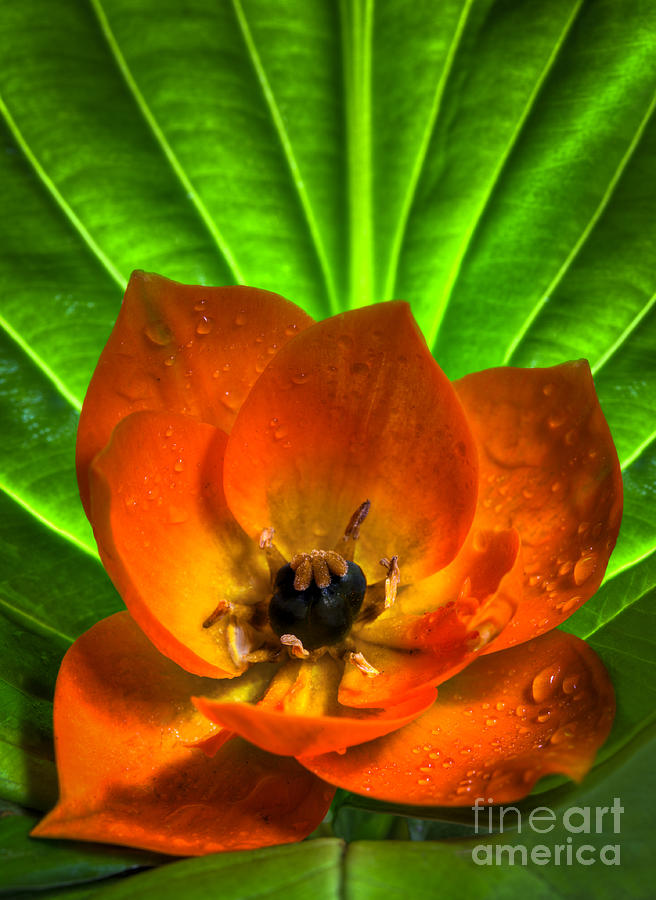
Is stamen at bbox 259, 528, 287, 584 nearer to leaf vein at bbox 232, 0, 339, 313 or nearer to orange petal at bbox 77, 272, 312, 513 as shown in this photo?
orange petal at bbox 77, 272, 312, 513

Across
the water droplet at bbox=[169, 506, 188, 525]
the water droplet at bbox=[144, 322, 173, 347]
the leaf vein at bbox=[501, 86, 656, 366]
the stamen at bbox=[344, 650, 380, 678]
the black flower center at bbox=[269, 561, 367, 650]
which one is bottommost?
the stamen at bbox=[344, 650, 380, 678]

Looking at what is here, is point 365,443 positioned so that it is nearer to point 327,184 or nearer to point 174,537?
point 174,537

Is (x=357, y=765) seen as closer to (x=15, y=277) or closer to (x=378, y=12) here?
(x=15, y=277)

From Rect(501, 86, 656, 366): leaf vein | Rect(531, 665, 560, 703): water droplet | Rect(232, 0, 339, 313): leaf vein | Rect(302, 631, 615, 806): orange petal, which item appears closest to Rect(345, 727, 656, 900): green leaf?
Rect(302, 631, 615, 806): orange petal

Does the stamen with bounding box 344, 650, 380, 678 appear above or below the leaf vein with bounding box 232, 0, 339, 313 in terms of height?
below

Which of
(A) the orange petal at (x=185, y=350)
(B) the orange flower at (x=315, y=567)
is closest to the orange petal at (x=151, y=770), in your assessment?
(B) the orange flower at (x=315, y=567)

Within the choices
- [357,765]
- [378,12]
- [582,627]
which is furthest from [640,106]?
[357,765]
